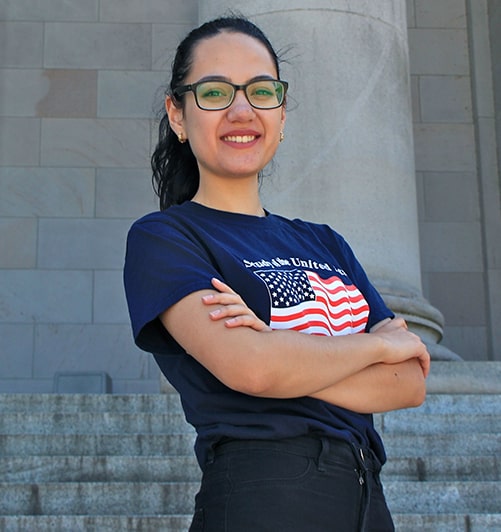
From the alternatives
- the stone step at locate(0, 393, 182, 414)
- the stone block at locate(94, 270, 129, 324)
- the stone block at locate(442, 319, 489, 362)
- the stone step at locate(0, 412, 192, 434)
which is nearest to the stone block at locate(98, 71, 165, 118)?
the stone block at locate(94, 270, 129, 324)

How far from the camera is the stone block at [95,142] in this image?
1259 centimetres

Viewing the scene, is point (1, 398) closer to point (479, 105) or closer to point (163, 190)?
point (163, 190)

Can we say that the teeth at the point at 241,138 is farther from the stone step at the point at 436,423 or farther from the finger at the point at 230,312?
the stone step at the point at 436,423

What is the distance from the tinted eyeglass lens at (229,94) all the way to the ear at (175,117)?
0.18m

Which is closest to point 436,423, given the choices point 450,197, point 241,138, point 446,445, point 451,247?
point 446,445

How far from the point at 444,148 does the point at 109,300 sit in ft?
14.3

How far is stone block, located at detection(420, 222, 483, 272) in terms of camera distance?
42.4 ft

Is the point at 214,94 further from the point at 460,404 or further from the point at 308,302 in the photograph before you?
the point at 460,404

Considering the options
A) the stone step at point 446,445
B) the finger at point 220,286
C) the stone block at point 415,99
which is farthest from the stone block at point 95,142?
the finger at point 220,286

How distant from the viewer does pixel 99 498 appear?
236 inches

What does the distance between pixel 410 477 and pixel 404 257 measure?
3.02 m

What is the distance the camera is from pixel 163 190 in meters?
3.71

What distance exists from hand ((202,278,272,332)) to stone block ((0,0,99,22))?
10.6 meters

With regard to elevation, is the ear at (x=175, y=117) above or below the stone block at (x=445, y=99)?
below
